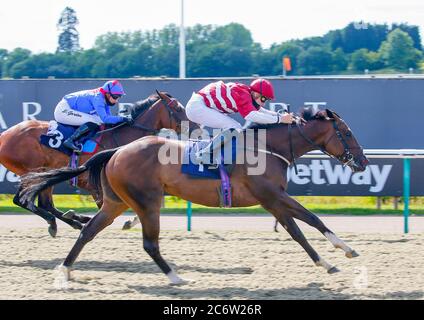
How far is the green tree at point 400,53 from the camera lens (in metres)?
39.0

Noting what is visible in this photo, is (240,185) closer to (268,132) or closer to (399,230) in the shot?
(268,132)

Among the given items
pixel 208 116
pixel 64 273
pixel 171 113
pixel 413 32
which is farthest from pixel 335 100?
pixel 413 32

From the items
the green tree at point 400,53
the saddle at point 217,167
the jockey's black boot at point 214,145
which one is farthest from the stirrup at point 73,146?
the green tree at point 400,53

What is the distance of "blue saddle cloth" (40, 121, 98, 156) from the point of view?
959 cm

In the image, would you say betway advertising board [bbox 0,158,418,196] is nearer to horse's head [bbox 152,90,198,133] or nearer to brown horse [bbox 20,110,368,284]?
horse's head [bbox 152,90,198,133]

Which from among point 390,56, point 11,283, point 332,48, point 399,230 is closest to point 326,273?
point 11,283

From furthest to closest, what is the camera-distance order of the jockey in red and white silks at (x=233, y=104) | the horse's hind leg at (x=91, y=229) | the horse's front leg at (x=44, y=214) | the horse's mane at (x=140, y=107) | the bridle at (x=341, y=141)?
the horse's mane at (x=140, y=107), the horse's front leg at (x=44, y=214), the bridle at (x=341, y=141), the jockey in red and white silks at (x=233, y=104), the horse's hind leg at (x=91, y=229)

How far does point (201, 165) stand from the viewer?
703 cm

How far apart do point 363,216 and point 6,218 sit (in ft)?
17.6

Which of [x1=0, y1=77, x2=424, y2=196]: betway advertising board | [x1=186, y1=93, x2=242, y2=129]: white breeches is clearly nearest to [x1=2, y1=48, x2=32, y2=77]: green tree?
[x1=0, y1=77, x2=424, y2=196]: betway advertising board

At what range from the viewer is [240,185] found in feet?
23.3

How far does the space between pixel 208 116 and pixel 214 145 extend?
53 cm

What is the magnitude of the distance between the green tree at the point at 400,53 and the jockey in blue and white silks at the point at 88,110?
31.1 meters

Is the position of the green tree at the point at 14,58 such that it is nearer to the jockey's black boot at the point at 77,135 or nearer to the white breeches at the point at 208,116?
the jockey's black boot at the point at 77,135
